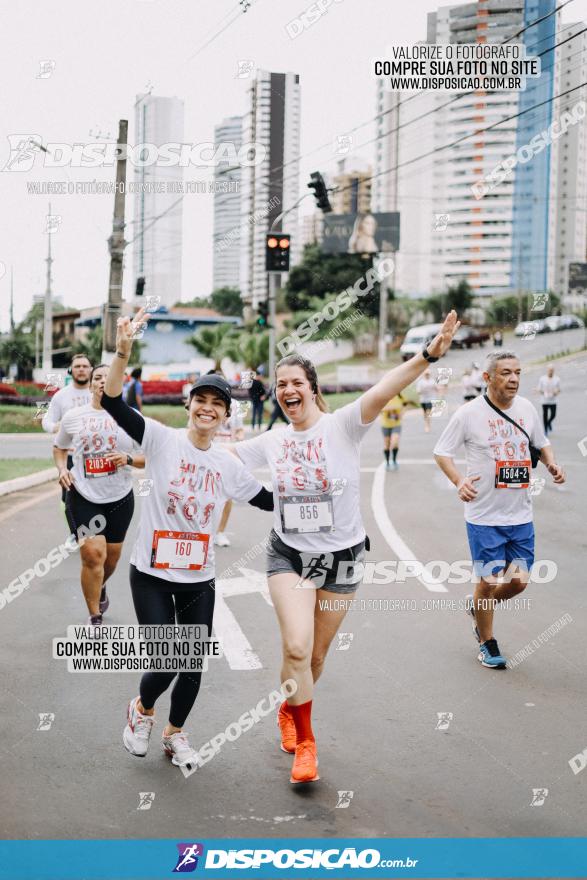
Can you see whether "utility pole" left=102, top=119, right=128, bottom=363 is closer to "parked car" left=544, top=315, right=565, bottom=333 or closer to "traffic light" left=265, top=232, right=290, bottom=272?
"traffic light" left=265, top=232, right=290, bottom=272

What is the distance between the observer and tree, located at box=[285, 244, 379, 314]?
56406 millimetres

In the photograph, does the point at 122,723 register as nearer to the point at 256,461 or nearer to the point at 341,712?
the point at 341,712

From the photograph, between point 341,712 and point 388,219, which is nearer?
point 341,712

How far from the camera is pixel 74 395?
755 centimetres

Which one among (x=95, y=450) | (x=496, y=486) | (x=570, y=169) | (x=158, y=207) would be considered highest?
(x=570, y=169)

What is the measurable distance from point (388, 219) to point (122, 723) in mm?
39014

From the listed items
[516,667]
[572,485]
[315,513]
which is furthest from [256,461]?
[572,485]

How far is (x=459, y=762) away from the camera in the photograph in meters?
4.36

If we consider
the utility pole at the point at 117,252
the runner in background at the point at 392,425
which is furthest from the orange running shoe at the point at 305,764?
the utility pole at the point at 117,252

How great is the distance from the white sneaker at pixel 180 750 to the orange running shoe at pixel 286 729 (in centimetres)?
46

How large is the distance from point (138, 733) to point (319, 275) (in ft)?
174

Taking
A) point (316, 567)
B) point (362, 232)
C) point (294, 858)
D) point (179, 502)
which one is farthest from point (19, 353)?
point (362, 232)

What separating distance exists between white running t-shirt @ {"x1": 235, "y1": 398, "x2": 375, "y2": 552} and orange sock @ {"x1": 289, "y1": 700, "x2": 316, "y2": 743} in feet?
2.34

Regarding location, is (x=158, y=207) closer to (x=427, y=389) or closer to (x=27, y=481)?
(x=27, y=481)
